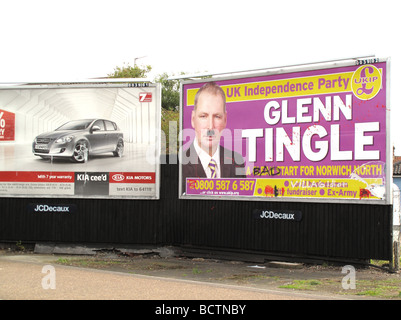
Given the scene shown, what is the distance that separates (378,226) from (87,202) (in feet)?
25.6

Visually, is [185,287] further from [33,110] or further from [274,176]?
[33,110]

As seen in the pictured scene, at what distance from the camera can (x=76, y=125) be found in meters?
15.7

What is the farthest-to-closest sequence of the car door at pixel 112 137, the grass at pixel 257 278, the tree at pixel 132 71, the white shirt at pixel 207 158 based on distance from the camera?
1. the tree at pixel 132 71
2. the car door at pixel 112 137
3. the white shirt at pixel 207 158
4. the grass at pixel 257 278

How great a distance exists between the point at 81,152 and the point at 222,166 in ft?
13.3

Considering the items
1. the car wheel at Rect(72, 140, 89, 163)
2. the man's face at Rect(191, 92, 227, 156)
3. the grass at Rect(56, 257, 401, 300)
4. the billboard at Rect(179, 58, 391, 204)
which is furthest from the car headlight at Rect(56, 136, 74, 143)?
the man's face at Rect(191, 92, 227, 156)

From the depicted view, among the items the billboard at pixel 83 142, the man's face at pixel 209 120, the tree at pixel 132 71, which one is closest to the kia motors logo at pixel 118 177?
the billboard at pixel 83 142

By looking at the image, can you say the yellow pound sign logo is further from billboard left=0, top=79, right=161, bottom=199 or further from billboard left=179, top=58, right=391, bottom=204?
billboard left=0, top=79, right=161, bottom=199

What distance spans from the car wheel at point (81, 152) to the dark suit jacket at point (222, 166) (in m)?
2.81

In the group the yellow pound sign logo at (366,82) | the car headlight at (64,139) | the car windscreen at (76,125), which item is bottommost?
the car headlight at (64,139)

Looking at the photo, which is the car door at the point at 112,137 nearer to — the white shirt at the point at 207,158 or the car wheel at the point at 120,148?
the car wheel at the point at 120,148

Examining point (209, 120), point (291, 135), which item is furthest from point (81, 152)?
point (291, 135)

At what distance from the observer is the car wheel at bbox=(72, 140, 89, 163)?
15.6m

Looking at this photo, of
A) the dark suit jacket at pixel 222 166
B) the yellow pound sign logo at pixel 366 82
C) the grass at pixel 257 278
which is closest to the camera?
the grass at pixel 257 278

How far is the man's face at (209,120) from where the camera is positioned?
14.8m
